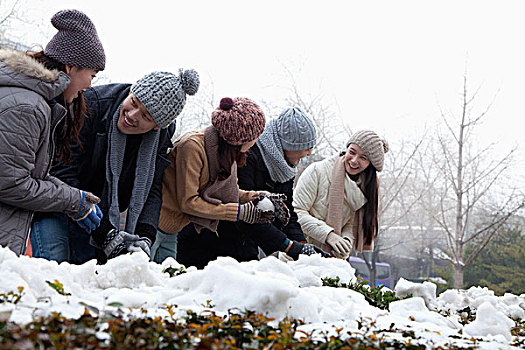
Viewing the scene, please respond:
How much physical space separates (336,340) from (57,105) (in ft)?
6.55

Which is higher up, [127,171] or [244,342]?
[127,171]

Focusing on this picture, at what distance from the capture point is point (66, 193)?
9.20ft

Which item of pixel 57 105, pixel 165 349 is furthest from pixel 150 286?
pixel 57 105

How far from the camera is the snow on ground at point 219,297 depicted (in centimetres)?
174

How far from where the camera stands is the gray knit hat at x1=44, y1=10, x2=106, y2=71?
2.94 m

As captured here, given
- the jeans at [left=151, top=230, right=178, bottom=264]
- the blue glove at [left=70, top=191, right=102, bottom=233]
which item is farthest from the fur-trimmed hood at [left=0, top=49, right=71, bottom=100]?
the jeans at [left=151, top=230, right=178, bottom=264]

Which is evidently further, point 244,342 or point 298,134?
point 298,134

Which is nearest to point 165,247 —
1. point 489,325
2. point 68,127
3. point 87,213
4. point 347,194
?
point 87,213

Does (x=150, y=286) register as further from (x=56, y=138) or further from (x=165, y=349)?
(x=56, y=138)

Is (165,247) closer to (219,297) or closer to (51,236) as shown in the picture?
(51,236)

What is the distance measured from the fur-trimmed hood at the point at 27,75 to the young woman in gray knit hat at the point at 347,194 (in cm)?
283

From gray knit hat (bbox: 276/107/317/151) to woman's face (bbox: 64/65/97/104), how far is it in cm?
186

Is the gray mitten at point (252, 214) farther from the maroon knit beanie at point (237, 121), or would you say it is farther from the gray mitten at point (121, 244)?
the gray mitten at point (121, 244)

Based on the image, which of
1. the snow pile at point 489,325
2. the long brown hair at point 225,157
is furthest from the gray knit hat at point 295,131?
the snow pile at point 489,325
